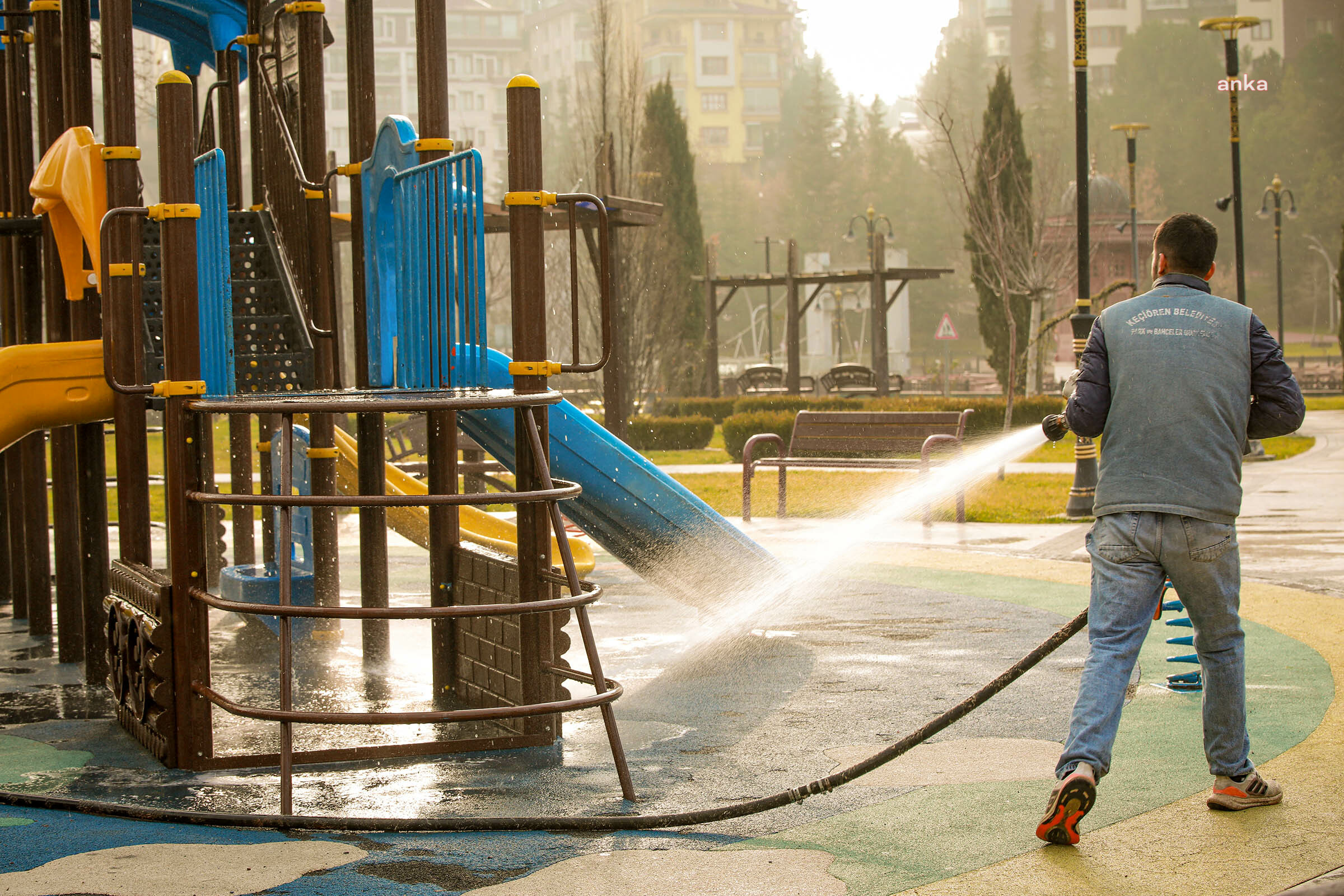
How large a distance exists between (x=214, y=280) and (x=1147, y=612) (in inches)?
146

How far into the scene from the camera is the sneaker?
421cm

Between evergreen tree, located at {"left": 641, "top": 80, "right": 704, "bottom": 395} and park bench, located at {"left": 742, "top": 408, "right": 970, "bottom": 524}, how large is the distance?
14.7 metres

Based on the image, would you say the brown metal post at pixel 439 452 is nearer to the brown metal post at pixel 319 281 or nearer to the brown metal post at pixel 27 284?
the brown metal post at pixel 319 281

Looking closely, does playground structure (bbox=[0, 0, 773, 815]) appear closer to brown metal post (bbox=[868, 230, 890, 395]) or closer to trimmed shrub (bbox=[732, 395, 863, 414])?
trimmed shrub (bbox=[732, 395, 863, 414])

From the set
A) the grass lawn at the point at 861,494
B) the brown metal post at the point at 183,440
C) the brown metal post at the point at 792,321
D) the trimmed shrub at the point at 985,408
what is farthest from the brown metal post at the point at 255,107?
the brown metal post at the point at 792,321

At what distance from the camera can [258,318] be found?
6.59m

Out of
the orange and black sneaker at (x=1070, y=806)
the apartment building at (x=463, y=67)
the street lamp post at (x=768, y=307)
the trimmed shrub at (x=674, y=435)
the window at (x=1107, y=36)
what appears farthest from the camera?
the window at (x=1107, y=36)

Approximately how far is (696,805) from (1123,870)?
137 centimetres

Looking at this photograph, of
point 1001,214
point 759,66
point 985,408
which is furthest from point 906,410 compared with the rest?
point 759,66

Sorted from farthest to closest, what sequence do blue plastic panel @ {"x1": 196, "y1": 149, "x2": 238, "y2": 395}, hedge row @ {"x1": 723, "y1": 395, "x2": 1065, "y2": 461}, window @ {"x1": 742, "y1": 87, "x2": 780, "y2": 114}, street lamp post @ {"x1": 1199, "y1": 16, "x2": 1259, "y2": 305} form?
window @ {"x1": 742, "y1": 87, "x2": 780, "y2": 114}
hedge row @ {"x1": 723, "y1": 395, "x2": 1065, "y2": 461}
street lamp post @ {"x1": 1199, "y1": 16, "x2": 1259, "y2": 305}
blue plastic panel @ {"x1": 196, "y1": 149, "x2": 238, "y2": 395}

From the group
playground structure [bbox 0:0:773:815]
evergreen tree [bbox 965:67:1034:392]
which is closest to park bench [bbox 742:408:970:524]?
playground structure [bbox 0:0:773:815]

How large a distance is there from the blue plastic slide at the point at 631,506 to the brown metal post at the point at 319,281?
0.95 metres

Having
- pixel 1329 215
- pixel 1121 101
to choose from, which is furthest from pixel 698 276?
pixel 1121 101

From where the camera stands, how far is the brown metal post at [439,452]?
5.91 metres
